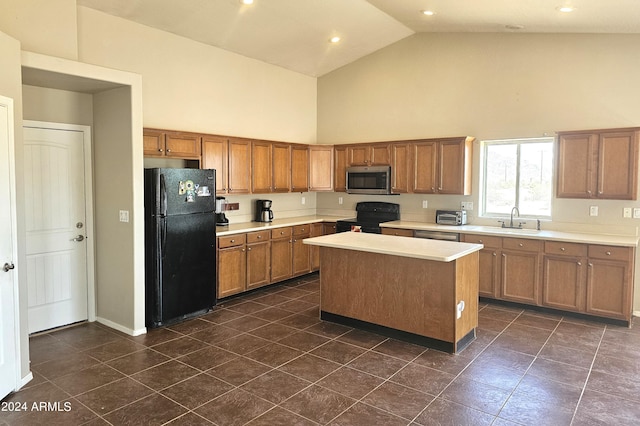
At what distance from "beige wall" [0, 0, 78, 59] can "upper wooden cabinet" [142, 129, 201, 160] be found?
1.15 meters

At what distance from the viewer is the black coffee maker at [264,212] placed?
6535 mm

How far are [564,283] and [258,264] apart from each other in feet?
12.5

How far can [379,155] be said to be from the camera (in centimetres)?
682

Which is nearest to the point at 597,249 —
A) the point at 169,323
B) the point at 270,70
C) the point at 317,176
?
the point at 317,176

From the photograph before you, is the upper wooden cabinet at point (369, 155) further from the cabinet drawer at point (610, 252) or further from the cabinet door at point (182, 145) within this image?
the cabinet drawer at point (610, 252)

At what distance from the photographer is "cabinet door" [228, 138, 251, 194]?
231 inches

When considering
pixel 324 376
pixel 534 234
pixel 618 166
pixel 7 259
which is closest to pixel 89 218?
pixel 7 259

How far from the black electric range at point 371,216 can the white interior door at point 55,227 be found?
12.2 feet

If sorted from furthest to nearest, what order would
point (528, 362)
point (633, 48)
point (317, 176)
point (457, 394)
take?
point (317, 176) → point (633, 48) → point (528, 362) → point (457, 394)

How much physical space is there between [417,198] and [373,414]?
4.32 metres

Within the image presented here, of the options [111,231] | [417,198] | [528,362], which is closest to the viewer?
[528,362]

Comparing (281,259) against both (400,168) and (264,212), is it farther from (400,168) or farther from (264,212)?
(400,168)

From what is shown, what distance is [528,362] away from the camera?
148 inches

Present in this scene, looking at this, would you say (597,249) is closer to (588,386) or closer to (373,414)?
(588,386)
